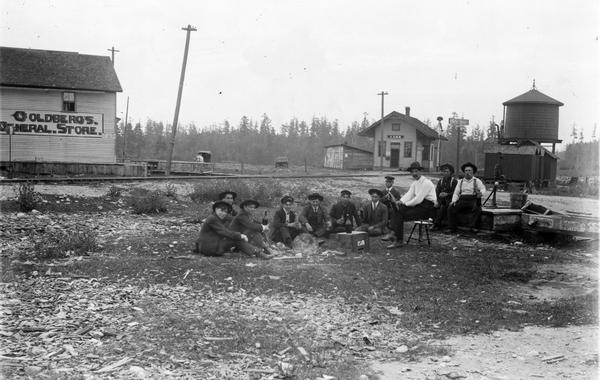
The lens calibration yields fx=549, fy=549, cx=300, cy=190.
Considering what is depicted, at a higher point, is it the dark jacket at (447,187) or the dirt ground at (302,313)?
the dark jacket at (447,187)

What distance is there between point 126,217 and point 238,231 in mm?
5803

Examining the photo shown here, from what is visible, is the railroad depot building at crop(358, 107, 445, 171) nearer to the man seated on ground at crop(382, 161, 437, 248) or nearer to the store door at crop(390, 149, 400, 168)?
the store door at crop(390, 149, 400, 168)

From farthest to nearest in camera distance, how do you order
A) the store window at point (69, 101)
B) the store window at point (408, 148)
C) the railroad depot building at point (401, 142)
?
1. the store window at point (408, 148)
2. the railroad depot building at point (401, 142)
3. the store window at point (69, 101)

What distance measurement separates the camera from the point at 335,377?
16.3ft

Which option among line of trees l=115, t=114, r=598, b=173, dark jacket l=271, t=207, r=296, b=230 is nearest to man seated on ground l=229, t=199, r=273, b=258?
dark jacket l=271, t=207, r=296, b=230

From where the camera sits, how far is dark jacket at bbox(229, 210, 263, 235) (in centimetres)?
995

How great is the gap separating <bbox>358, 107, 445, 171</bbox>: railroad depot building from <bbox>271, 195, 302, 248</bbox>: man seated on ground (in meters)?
36.9

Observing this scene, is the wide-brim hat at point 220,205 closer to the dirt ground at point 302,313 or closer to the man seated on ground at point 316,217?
the dirt ground at point 302,313

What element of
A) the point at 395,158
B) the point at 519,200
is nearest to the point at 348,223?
the point at 519,200

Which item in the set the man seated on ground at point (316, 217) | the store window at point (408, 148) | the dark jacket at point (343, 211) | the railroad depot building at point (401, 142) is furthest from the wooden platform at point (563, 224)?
the store window at point (408, 148)

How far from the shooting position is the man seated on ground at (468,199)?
12273 millimetres

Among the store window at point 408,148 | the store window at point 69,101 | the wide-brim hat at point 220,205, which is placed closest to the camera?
the wide-brim hat at point 220,205

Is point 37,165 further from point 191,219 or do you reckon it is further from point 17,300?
point 17,300

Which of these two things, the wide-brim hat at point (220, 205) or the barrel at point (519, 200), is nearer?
the wide-brim hat at point (220, 205)
